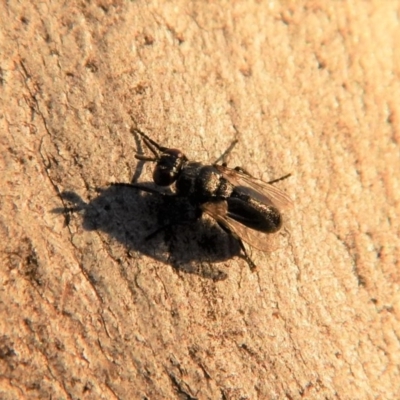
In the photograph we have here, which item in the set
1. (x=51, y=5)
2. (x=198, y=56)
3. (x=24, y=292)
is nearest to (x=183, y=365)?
(x=24, y=292)

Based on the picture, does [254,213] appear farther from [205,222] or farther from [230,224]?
[205,222]

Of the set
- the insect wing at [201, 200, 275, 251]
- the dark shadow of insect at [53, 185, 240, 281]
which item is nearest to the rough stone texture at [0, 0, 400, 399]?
the dark shadow of insect at [53, 185, 240, 281]

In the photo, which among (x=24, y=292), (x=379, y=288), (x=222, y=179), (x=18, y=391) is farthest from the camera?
(x=222, y=179)

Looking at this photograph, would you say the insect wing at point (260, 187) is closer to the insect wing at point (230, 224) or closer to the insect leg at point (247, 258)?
the insect wing at point (230, 224)

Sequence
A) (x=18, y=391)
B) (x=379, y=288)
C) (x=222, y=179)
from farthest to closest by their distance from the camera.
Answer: (x=222, y=179)
(x=379, y=288)
(x=18, y=391)

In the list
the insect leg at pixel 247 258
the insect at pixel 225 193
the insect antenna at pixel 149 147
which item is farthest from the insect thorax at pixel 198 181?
the insect leg at pixel 247 258

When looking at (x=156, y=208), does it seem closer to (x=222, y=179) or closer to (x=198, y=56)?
(x=222, y=179)
